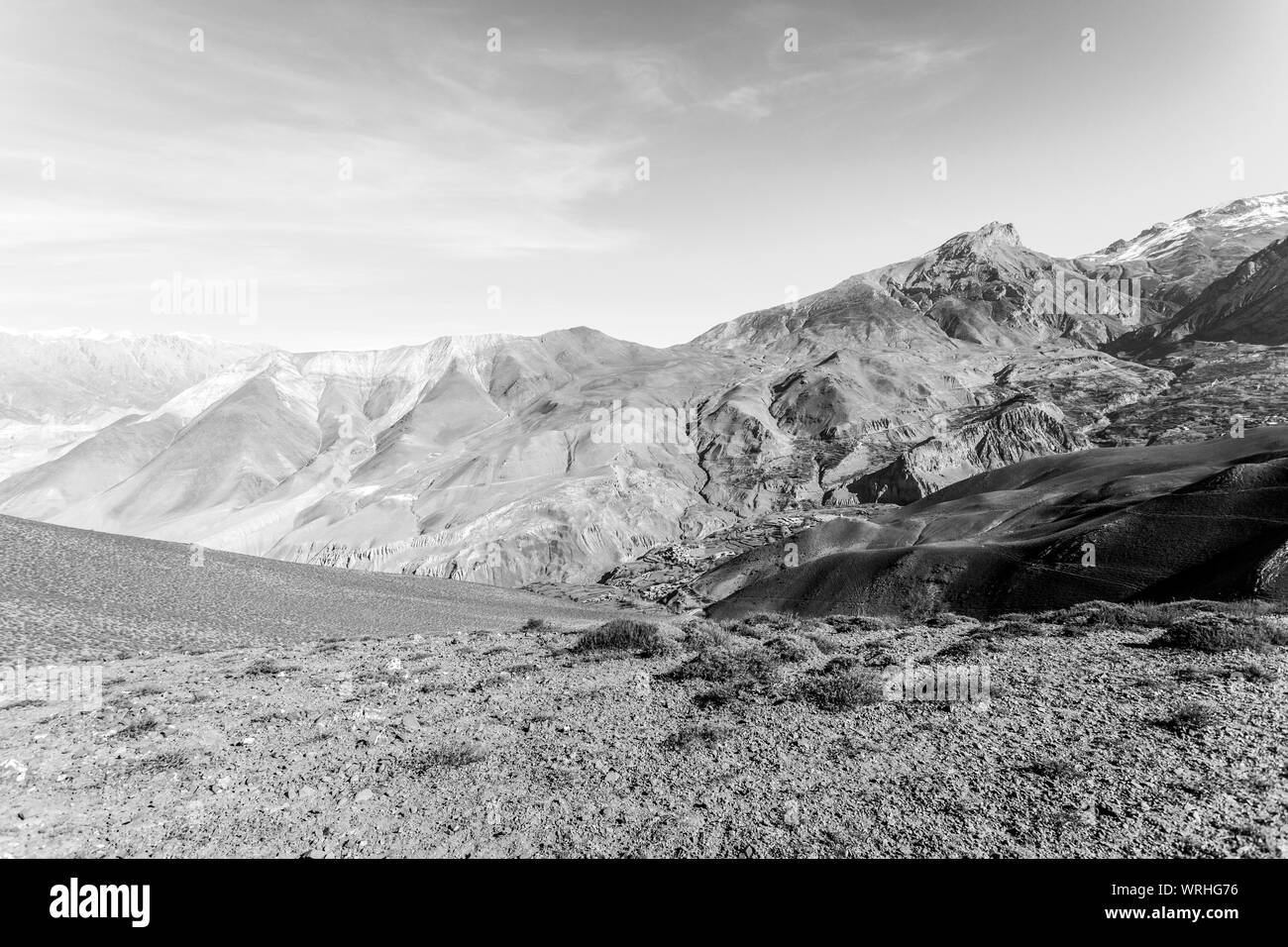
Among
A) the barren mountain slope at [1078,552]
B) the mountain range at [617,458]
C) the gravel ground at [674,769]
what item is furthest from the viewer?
the mountain range at [617,458]

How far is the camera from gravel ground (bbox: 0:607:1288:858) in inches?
256

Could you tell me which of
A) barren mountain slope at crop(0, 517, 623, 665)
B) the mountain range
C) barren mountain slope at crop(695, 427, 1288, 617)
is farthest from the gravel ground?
the mountain range

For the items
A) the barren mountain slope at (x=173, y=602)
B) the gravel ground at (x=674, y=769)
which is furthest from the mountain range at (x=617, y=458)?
the gravel ground at (x=674, y=769)

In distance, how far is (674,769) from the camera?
27.1 ft

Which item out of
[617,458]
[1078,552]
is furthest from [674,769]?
[617,458]

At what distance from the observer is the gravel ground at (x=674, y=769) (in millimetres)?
6512

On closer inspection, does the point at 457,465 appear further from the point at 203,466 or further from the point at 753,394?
the point at 753,394

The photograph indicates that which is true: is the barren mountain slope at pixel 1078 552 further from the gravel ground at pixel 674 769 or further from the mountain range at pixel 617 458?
the gravel ground at pixel 674 769

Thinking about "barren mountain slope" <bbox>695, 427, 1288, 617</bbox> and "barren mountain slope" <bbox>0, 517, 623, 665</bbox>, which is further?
"barren mountain slope" <bbox>695, 427, 1288, 617</bbox>

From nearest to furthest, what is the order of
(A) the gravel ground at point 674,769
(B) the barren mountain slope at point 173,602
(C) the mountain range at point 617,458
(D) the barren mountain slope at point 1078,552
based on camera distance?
(A) the gravel ground at point 674,769 → (B) the barren mountain slope at point 173,602 → (D) the barren mountain slope at point 1078,552 → (C) the mountain range at point 617,458

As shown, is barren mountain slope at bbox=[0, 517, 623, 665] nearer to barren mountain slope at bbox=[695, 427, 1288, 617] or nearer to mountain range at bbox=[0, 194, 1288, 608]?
barren mountain slope at bbox=[695, 427, 1288, 617]

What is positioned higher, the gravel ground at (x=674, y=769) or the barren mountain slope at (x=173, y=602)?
the gravel ground at (x=674, y=769)

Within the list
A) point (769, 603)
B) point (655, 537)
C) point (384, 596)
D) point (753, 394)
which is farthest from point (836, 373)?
point (384, 596)
